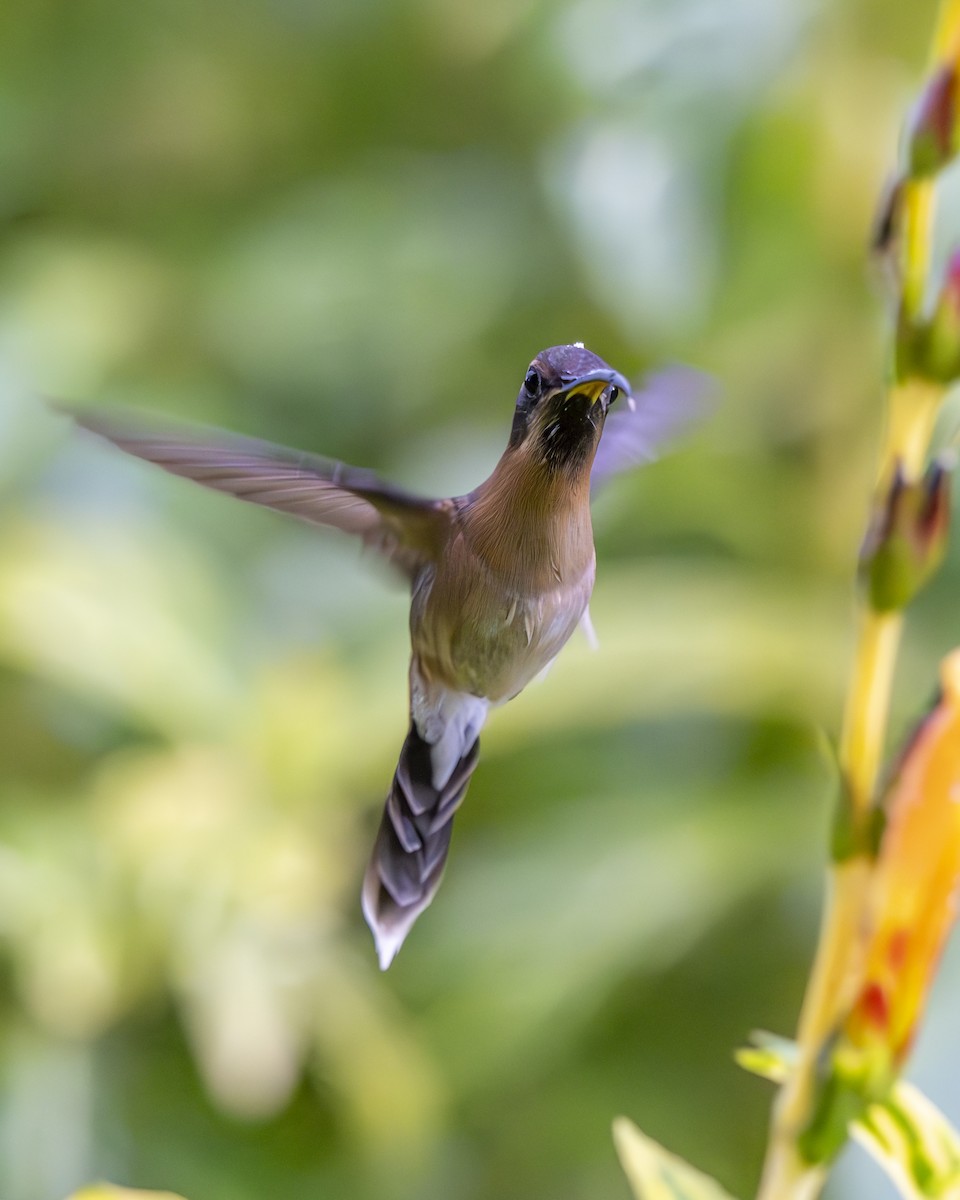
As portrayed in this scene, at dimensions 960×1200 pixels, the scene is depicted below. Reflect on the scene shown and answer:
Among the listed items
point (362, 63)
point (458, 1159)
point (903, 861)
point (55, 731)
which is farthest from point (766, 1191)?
point (362, 63)

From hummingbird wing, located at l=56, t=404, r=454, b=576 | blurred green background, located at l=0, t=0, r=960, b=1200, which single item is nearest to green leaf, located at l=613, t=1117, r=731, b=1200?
hummingbird wing, located at l=56, t=404, r=454, b=576

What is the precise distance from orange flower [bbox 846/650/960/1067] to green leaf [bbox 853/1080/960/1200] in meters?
0.05

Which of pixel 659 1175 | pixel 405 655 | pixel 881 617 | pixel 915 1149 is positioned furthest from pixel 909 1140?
pixel 405 655

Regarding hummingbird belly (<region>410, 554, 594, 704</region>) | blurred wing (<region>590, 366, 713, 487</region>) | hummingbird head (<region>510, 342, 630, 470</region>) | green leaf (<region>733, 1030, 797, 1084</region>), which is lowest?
green leaf (<region>733, 1030, 797, 1084</region>)

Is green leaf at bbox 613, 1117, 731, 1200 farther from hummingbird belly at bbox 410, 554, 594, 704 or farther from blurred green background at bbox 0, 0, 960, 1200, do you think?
blurred green background at bbox 0, 0, 960, 1200

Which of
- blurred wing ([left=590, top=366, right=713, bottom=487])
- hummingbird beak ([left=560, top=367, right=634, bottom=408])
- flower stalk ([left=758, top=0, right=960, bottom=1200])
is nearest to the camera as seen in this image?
hummingbird beak ([left=560, top=367, right=634, bottom=408])

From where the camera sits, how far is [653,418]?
72cm

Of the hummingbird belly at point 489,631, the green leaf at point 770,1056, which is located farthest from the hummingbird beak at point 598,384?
the green leaf at point 770,1056

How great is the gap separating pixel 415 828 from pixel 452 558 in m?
0.11

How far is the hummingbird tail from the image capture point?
0.59 m

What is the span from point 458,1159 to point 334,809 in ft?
1.60

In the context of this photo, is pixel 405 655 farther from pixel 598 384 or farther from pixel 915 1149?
pixel 598 384

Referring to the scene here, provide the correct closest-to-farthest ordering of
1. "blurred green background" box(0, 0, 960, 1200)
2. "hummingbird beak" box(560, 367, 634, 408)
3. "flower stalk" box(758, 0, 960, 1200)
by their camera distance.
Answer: "hummingbird beak" box(560, 367, 634, 408), "flower stalk" box(758, 0, 960, 1200), "blurred green background" box(0, 0, 960, 1200)

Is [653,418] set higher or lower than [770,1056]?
higher
